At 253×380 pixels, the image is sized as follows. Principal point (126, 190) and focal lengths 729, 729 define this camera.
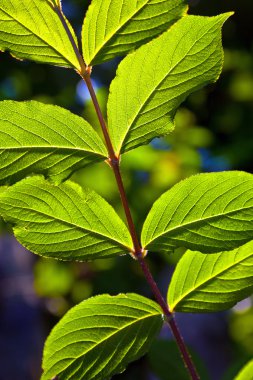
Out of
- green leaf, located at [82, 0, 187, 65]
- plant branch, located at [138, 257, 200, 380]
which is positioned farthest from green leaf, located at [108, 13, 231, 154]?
plant branch, located at [138, 257, 200, 380]

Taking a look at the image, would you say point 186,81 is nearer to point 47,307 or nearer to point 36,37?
point 36,37

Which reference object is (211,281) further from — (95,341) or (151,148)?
(151,148)

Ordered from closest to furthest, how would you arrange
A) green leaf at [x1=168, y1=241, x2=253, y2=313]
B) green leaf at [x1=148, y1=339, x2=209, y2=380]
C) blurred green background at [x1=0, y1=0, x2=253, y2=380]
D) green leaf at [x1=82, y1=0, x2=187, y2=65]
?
green leaf at [x1=82, y1=0, x2=187, y2=65] → green leaf at [x1=168, y1=241, x2=253, y2=313] → green leaf at [x1=148, y1=339, x2=209, y2=380] → blurred green background at [x1=0, y1=0, x2=253, y2=380]

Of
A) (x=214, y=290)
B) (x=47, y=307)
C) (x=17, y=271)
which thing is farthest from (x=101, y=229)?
(x=17, y=271)

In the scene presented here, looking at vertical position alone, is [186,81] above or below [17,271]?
below

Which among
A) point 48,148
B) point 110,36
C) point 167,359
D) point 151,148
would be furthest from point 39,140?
point 151,148

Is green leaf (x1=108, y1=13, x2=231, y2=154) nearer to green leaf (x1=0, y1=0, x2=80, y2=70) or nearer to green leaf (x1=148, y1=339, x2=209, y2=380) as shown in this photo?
green leaf (x1=0, y1=0, x2=80, y2=70)

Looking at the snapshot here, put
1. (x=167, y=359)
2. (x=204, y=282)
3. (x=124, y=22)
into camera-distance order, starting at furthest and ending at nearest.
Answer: (x=167, y=359)
(x=204, y=282)
(x=124, y=22)
